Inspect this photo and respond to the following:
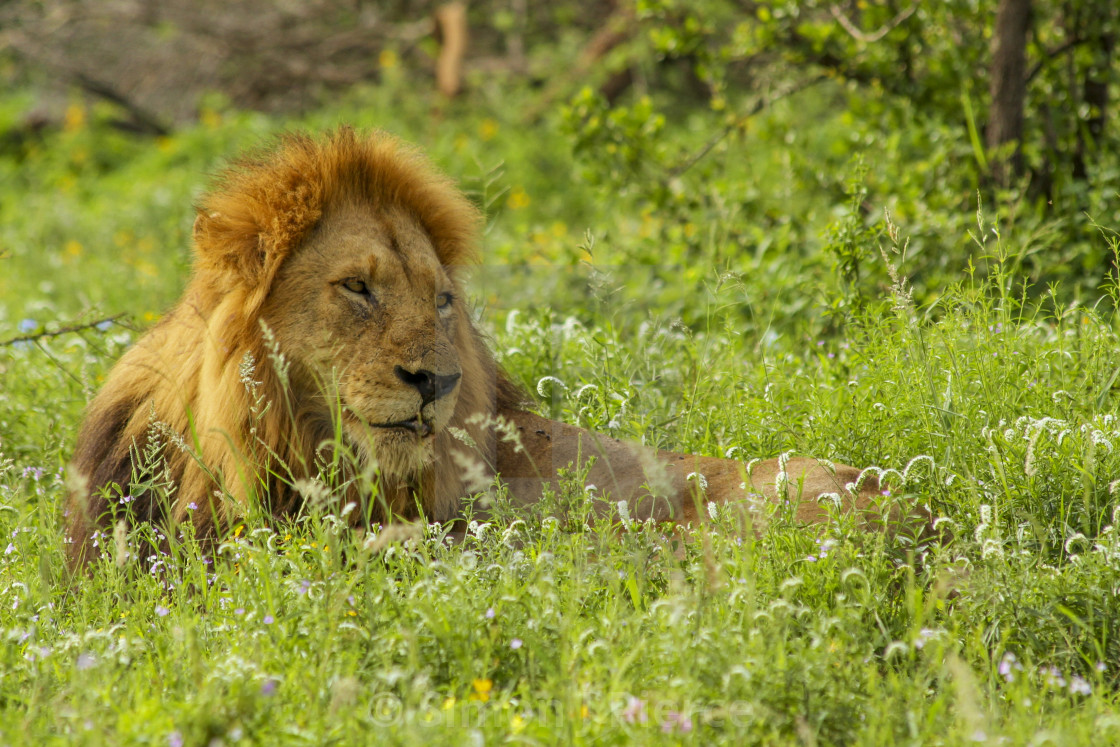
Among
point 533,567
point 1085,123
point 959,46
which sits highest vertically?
point 959,46

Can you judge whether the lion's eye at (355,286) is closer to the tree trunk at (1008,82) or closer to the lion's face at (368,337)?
the lion's face at (368,337)

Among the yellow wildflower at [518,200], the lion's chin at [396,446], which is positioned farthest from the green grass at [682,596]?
the yellow wildflower at [518,200]

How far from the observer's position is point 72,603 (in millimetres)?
2777

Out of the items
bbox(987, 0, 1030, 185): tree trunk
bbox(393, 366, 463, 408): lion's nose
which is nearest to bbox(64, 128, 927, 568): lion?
bbox(393, 366, 463, 408): lion's nose

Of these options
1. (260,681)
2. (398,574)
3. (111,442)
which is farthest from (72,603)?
(260,681)

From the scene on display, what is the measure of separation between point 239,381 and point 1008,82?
11.7ft

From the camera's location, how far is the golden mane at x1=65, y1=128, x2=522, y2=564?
277 centimetres

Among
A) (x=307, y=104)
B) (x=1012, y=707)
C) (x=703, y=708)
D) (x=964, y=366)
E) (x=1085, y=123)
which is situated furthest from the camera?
(x=307, y=104)

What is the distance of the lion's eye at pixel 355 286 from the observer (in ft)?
9.11

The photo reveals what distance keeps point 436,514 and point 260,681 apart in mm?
922

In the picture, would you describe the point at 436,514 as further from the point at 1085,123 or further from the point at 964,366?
the point at 1085,123

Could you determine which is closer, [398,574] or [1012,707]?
[1012,707]

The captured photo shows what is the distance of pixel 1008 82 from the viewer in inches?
181

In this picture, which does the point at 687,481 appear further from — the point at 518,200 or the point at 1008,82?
the point at 518,200
